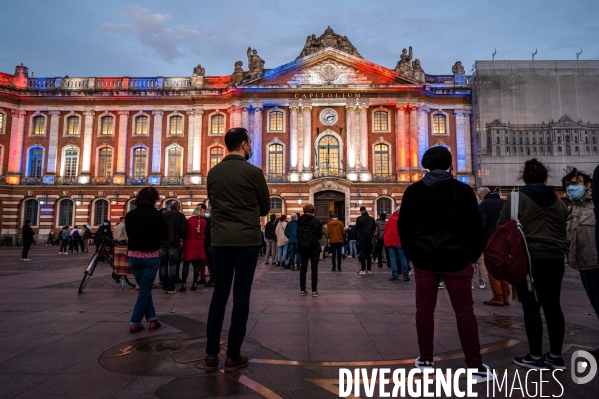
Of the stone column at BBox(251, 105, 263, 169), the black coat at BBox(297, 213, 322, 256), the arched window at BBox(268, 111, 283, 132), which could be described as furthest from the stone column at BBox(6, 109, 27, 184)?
the black coat at BBox(297, 213, 322, 256)

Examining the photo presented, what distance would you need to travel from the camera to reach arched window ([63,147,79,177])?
31.1 meters

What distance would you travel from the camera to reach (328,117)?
98.0 ft

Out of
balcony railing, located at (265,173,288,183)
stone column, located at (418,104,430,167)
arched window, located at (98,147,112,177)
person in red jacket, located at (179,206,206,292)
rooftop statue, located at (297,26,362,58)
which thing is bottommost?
person in red jacket, located at (179,206,206,292)

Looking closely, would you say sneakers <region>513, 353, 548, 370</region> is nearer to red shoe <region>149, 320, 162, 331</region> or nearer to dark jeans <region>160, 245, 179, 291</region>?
red shoe <region>149, 320, 162, 331</region>

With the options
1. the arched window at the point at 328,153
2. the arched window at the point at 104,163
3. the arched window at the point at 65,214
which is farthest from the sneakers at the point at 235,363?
the arched window at the point at 65,214

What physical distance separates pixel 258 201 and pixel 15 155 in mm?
34640

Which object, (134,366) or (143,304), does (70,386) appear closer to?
(134,366)

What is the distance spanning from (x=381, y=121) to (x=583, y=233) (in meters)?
27.0

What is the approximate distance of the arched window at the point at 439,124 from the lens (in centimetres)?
3066

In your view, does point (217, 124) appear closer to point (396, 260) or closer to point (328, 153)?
point (328, 153)

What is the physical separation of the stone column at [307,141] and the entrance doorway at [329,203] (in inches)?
71.7

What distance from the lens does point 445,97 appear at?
101 feet

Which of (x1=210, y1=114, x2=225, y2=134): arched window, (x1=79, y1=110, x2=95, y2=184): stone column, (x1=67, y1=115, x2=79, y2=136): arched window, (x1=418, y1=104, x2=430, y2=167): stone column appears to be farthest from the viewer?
(x1=67, y1=115, x2=79, y2=136): arched window

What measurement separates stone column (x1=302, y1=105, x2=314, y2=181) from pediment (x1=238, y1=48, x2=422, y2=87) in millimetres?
2035
